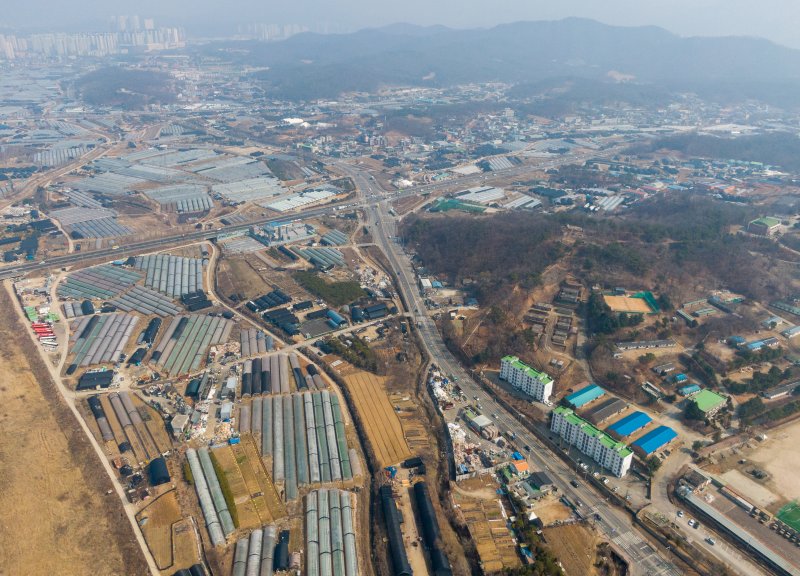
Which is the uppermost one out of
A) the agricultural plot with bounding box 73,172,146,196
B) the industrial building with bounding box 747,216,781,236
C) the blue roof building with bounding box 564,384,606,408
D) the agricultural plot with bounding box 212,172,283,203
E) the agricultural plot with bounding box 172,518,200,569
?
the industrial building with bounding box 747,216,781,236

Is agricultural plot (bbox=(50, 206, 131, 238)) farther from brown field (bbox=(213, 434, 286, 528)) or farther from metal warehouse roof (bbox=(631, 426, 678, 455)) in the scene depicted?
metal warehouse roof (bbox=(631, 426, 678, 455))

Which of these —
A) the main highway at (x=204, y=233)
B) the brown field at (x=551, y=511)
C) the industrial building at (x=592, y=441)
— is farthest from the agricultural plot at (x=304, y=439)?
the main highway at (x=204, y=233)

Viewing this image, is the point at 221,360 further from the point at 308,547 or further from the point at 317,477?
the point at 308,547

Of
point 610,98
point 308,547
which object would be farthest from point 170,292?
point 610,98

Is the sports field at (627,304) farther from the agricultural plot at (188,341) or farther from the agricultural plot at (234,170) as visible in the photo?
the agricultural plot at (234,170)

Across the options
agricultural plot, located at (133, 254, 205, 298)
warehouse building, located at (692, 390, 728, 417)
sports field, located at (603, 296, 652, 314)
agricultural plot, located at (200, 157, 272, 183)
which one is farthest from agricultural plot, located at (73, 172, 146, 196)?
warehouse building, located at (692, 390, 728, 417)

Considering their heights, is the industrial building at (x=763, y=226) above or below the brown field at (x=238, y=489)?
Result: above
